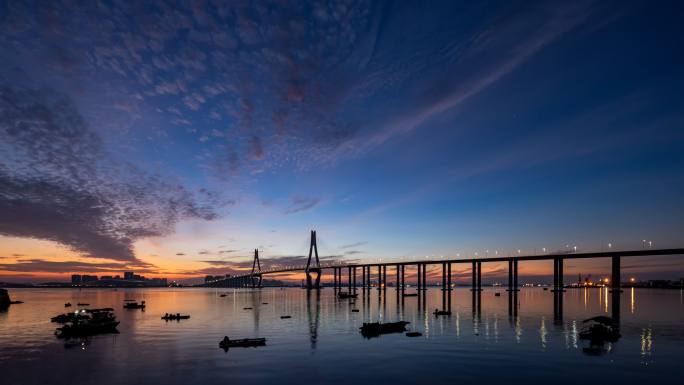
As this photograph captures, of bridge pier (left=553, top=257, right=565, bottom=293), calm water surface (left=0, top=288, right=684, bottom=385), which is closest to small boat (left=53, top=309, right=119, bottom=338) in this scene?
calm water surface (left=0, top=288, right=684, bottom=385)

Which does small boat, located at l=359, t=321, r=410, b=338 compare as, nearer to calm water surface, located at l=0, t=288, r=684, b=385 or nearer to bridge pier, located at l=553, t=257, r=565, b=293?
calm water surface, located at l=0, t=288, r=684, b=385

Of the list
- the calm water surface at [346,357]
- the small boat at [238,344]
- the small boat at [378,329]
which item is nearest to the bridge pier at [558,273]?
the calm water surface at [346,357]

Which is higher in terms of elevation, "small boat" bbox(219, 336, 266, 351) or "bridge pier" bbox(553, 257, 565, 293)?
"small boat" bbox(219, 336, 266, 351)

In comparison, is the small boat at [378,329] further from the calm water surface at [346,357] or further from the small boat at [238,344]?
the small boat at [238,344]

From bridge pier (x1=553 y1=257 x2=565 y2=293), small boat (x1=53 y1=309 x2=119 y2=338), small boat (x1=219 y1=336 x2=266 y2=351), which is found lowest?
bridge pier (x1=553 y1=257 x2=565 y2=293)

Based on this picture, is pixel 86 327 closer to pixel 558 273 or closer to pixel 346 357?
pixel 346 357

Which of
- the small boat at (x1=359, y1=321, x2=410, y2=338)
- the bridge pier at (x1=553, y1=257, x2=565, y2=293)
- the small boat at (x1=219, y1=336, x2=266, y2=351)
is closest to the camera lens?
the small boat at (x1=219, y1=336, x2=266, y2=351)

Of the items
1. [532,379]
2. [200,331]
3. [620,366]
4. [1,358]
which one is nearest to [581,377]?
[532,379]

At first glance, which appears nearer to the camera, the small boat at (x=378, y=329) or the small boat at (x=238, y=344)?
the small boat at (x=238, y=344)

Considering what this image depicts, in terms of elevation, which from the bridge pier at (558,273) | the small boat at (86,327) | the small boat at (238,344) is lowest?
the bridge pier at (558,273)

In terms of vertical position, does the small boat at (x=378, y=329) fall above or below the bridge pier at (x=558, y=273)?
above

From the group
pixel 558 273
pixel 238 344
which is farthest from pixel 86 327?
pixel 558 273

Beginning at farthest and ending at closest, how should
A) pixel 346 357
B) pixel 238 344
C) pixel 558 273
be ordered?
pixel 558 273 < pixel 238 344 < pixel 346 357

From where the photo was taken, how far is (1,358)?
138 ft
